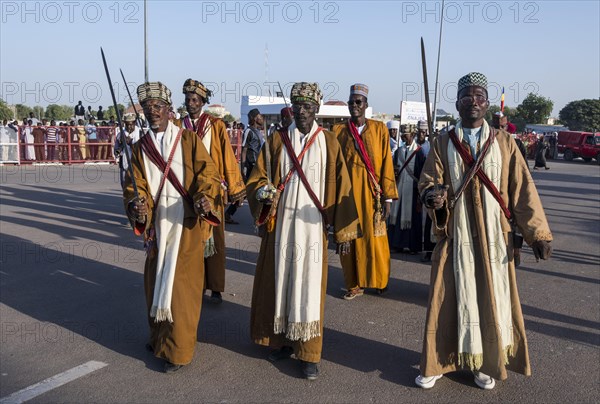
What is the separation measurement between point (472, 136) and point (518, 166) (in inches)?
14.0

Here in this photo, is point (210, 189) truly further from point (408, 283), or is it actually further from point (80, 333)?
point (408, 283)

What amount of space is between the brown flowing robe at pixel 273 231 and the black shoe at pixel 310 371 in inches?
1.9

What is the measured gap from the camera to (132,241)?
28.6 ft

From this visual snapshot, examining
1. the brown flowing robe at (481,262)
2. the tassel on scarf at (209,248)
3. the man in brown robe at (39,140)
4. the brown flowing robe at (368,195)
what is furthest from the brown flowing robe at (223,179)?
the man in brown robe at (39,140)

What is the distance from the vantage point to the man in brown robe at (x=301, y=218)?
4.13 metres

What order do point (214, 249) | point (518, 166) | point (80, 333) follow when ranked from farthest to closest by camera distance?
point (214, 249), point (80, 333), point (518, 166)

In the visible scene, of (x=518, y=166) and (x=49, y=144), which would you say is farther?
(x=49, y=144)

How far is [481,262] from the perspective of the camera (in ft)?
12.4

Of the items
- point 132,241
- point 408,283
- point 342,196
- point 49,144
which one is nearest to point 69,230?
point 132,241

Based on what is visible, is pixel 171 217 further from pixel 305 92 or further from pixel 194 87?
pixel 194 87

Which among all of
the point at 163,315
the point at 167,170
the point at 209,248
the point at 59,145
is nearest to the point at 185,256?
the point at 163,315

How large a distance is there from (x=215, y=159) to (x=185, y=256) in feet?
6.03

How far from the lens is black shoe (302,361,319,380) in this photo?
13.5 feet

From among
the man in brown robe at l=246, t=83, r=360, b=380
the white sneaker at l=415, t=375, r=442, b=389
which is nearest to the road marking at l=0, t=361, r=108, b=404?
the man in brown robe at l=246, t=83, r=360, b=380
